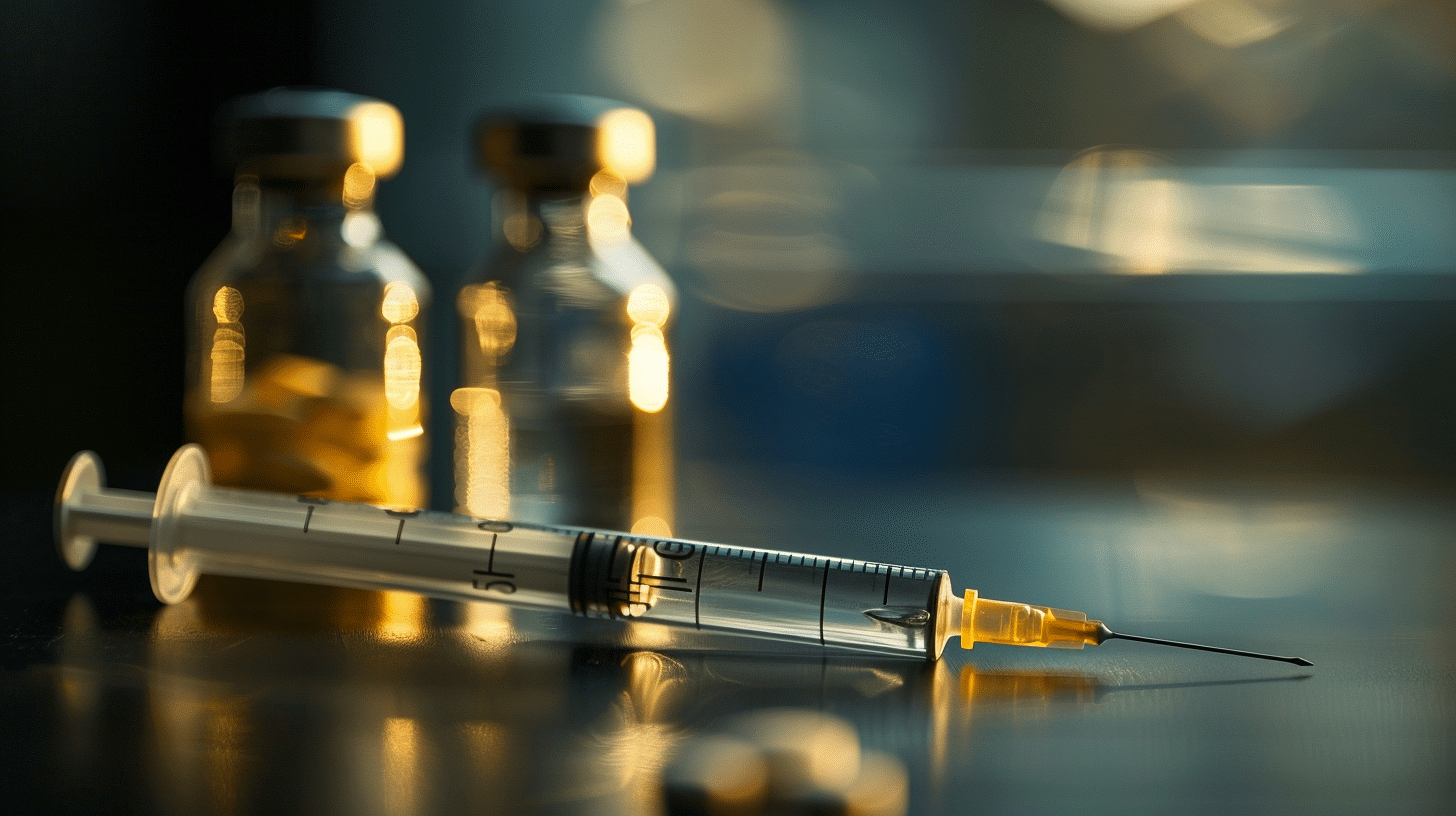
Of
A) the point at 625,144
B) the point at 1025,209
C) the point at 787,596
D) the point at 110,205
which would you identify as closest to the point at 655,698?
the point at 787,596

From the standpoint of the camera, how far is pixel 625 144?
832 mm

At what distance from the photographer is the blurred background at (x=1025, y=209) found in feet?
5.66

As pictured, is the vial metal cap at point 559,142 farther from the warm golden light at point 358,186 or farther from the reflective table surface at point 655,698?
the reflective table surface at point 655,698

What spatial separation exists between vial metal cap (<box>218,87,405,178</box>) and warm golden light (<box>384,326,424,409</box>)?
0.52 ft

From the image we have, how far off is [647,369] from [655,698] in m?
0.45

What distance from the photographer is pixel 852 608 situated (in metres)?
0.56

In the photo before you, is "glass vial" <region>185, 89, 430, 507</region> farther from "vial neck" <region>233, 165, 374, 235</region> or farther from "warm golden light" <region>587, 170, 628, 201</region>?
"warm golden light" <region>587, 170, 628, 201</region>

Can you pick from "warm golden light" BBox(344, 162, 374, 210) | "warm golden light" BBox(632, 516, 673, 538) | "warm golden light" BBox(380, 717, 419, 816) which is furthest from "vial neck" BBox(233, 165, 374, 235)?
"warm golden light" BBox(380, 717, 419, 816)

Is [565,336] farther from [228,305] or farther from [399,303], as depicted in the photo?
[228,305]

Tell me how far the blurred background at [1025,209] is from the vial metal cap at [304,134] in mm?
863

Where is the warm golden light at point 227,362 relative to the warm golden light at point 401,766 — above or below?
above

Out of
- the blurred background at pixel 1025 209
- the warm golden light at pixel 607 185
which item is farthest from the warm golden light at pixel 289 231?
the blurred background at pixel 1025 209

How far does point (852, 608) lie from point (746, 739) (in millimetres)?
129

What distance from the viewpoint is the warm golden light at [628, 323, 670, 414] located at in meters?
0.89
